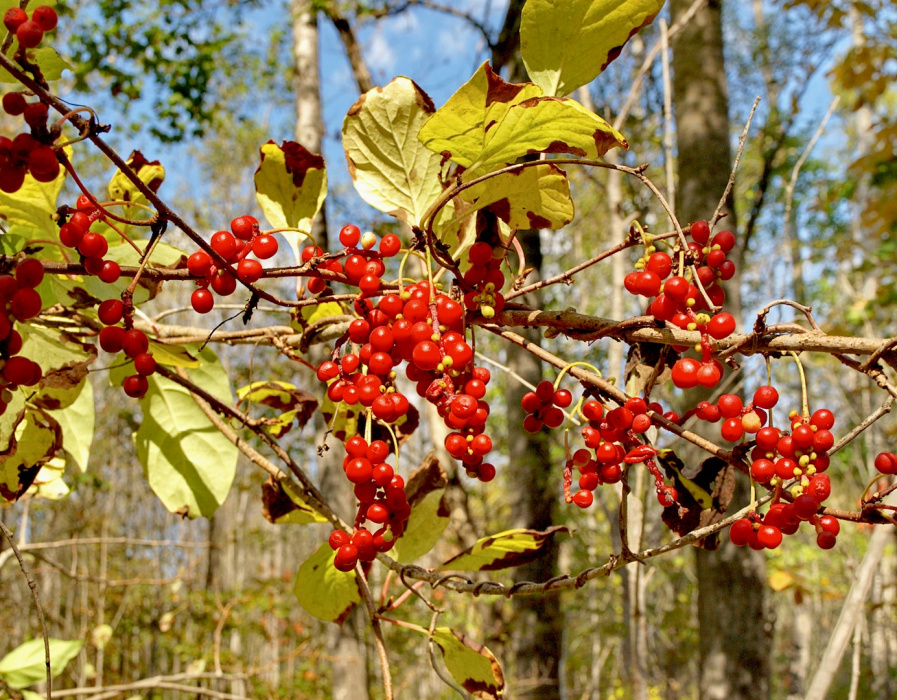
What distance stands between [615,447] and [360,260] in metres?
0.25

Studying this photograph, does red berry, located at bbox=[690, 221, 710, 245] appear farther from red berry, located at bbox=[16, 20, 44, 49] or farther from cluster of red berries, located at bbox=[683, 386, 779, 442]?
red berry, located at bbox=[16, 20, 44, 49]

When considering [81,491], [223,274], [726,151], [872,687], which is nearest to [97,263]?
[223,274]

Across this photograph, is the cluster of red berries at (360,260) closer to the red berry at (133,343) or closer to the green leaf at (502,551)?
the red berry at (133,343)

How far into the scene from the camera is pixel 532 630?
7.13 ft

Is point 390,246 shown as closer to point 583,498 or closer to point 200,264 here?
point 200,264

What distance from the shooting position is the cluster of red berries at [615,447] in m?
0.47

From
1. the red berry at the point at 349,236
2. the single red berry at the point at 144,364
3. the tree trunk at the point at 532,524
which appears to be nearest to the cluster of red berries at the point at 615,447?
the red berry at the point at 349,236

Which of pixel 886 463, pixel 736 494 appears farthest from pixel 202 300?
pixel 736 494

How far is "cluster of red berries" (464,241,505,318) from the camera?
482mm

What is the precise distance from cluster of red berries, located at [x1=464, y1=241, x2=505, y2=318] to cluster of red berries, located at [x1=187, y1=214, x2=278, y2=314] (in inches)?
6.0

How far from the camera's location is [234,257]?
471 millimetres

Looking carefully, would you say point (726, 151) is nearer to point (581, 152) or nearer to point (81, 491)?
point (581, 152)

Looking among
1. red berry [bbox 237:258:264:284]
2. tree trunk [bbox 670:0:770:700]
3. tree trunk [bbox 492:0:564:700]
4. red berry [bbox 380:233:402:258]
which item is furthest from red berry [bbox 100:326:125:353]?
tree trunk [bbox 492:0:564:700]

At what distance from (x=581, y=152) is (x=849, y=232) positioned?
10.1m
